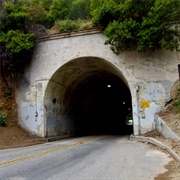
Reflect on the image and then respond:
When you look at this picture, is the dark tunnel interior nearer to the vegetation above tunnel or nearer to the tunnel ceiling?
the tunnel ceiling

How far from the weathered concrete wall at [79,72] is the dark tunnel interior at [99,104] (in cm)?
436

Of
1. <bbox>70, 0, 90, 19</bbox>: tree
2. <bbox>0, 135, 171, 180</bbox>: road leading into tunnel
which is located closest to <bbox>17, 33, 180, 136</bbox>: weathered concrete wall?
<bbox>70, 0, 90, 19</bbox>: tree

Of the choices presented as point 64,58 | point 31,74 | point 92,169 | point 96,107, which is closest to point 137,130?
point 64,58

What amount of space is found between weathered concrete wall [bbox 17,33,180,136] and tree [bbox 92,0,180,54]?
3.20ft

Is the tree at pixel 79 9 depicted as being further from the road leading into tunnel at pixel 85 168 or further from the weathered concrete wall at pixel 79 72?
the road leading into tunnel at pixel 85 168

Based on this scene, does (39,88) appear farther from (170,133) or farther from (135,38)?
(170,133)

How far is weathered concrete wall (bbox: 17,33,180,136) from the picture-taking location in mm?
15867

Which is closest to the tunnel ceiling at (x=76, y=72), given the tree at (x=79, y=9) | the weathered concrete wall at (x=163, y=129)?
the weathered concrete wall at (x=163, y=129)

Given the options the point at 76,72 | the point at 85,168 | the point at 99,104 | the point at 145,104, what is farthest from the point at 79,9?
the point at 85,168

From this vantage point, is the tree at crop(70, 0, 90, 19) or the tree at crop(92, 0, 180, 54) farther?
the tree at crop(70, 0, 90, 19)

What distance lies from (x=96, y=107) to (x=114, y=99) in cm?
511

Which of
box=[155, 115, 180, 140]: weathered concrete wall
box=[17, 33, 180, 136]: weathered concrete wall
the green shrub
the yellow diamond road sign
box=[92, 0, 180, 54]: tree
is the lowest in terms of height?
box=[155, 115, 180, 140]: weathered concrete wall

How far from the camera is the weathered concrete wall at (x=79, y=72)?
15.9 meters

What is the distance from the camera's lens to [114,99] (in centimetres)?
3572
